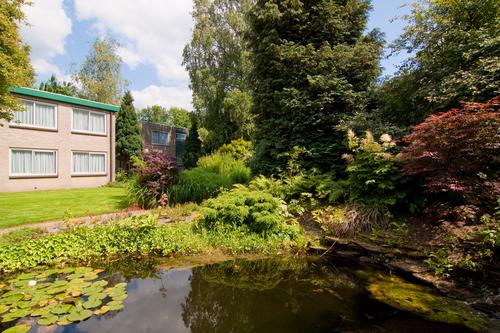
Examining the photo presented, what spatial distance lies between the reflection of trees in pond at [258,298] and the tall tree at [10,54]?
7214mm

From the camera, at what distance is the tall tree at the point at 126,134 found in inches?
949

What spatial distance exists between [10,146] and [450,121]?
59.4 feet

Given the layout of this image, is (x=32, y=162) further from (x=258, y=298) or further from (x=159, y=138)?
(x=159, y=138)

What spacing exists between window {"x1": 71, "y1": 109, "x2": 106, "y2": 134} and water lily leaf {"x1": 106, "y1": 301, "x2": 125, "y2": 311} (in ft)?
53.0

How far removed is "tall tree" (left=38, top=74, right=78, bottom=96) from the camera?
109 ft

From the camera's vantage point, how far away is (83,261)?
5547 mm

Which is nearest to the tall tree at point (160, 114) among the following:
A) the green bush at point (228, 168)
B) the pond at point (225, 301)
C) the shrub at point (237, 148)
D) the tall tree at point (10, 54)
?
the shrub at point (237, 148)

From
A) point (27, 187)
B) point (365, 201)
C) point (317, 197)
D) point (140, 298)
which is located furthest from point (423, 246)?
point (27, 187)

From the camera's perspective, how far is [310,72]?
9.16m

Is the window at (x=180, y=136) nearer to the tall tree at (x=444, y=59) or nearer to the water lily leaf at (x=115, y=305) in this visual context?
the tall tree at (x=444, y=59)

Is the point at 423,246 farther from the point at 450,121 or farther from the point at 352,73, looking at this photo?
the point at 352,73

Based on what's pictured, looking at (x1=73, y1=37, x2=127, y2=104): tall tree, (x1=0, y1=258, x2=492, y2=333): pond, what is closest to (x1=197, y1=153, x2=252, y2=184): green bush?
(x1=0, y1=258, x2=492, y2=333): pond

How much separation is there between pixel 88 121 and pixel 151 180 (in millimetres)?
10644

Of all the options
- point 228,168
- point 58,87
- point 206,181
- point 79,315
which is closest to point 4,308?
point 79,315
